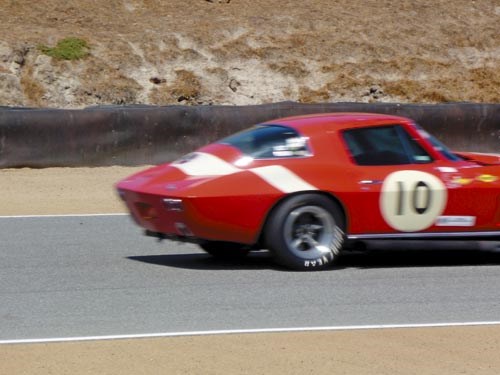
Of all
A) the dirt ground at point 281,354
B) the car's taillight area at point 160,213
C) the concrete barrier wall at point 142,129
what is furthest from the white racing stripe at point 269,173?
the concrete barrier wall at point 142,129

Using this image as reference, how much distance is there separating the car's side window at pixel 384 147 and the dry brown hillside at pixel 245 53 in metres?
14.3

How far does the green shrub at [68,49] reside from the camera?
23.7 meters

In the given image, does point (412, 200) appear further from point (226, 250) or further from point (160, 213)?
point (160, 213)

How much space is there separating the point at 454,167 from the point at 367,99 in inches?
629

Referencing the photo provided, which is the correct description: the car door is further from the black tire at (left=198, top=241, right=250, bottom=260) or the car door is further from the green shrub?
the green shrub

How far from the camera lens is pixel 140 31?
2556 centimetres

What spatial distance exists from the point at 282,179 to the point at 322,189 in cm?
33

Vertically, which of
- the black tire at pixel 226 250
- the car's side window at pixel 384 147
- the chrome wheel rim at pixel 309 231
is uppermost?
the car's side window at pixel 384 147

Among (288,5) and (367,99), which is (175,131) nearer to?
(367,99)

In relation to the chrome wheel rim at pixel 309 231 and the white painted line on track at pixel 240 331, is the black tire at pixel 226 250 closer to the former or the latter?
the chrome wheel rim at pixel 309 231

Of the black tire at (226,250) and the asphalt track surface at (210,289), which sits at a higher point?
the black tire at (226,250)

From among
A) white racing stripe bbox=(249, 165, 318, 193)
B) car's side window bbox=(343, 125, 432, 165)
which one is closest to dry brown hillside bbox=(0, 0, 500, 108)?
car's side window bbox=(343, 125, 432, 165)

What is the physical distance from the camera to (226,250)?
31.4 feet

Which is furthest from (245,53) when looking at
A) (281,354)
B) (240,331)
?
(281,354)
